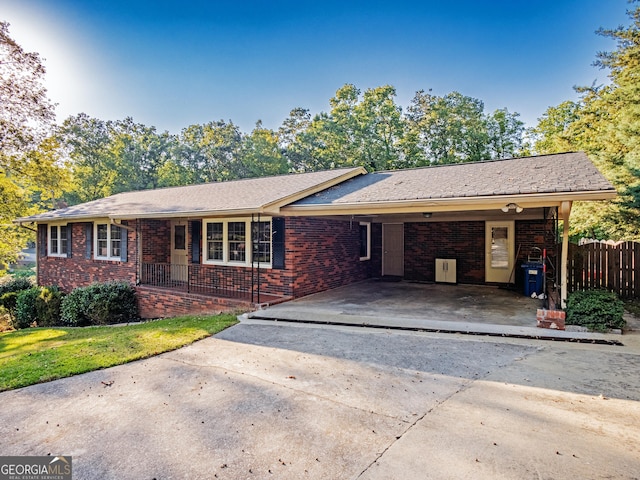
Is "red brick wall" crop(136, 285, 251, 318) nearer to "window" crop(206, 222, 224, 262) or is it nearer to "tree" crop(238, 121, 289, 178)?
"window" crop(206, 222, 224, 262)

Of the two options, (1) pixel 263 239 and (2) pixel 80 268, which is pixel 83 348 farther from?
(2) pixel 80 268

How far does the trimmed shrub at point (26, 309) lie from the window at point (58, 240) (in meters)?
2.50

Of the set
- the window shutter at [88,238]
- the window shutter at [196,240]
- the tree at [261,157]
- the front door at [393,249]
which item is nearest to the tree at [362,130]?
the tree at [261,157]

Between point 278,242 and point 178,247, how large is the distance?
534 cm

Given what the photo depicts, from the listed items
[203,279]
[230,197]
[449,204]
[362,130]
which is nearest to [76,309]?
[203,279]

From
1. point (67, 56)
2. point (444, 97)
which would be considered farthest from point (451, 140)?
point (67, 56)

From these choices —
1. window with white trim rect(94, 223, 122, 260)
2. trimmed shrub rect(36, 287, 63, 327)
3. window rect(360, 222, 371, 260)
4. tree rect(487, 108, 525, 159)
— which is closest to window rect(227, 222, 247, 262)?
window rect(360, 222, 371, 260)

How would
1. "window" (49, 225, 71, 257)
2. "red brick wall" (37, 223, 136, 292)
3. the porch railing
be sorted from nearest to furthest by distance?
1. the porch railing
2. "red brick wall" (37, 223, 136, 292)
3. "window" (49, 225, 71, 257)

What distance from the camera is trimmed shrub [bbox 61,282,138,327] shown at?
427 inches

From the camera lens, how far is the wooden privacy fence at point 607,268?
30.7 feet

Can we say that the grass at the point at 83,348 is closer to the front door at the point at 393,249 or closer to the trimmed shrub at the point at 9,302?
the trimmed shrub at the point at 9,302

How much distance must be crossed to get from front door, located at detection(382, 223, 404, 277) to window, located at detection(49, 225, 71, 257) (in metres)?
12.4

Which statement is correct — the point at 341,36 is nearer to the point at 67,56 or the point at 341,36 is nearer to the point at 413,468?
the point at 67,56

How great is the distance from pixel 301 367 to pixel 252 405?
1.26 metres
